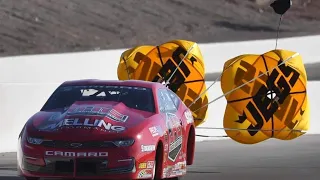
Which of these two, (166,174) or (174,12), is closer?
(166,174)

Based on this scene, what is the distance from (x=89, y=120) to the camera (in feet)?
33.4

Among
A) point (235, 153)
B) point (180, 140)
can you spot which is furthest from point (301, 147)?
point (180, 140)

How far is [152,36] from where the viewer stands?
162 ft

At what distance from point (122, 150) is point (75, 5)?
4106cm

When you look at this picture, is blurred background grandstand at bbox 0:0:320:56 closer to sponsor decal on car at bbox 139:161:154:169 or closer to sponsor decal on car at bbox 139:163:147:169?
sponsor decal on car at bbox 139:161:154:169

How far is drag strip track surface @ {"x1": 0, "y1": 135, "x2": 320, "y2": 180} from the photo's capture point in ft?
43.3

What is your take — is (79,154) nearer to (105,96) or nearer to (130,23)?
(105,96)

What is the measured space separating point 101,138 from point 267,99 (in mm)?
6875

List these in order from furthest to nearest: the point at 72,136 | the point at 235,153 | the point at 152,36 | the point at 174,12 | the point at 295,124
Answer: the point at 174,12, the point at 152,36, the point at 235,153, the point at 295,124, the point at 72,136

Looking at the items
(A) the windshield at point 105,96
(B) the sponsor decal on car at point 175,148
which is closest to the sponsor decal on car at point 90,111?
(A) the windshield at point 105,96

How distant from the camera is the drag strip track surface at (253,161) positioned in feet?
43.3

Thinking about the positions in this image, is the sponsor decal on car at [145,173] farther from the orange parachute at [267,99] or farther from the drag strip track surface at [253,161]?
the orange parachute at [267,99]

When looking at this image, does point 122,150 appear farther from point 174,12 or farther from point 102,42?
point 174,12

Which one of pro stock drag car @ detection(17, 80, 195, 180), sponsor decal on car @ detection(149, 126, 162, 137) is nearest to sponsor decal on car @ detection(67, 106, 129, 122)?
pro stock drag car @ detection(17, 80, 195, 180)
